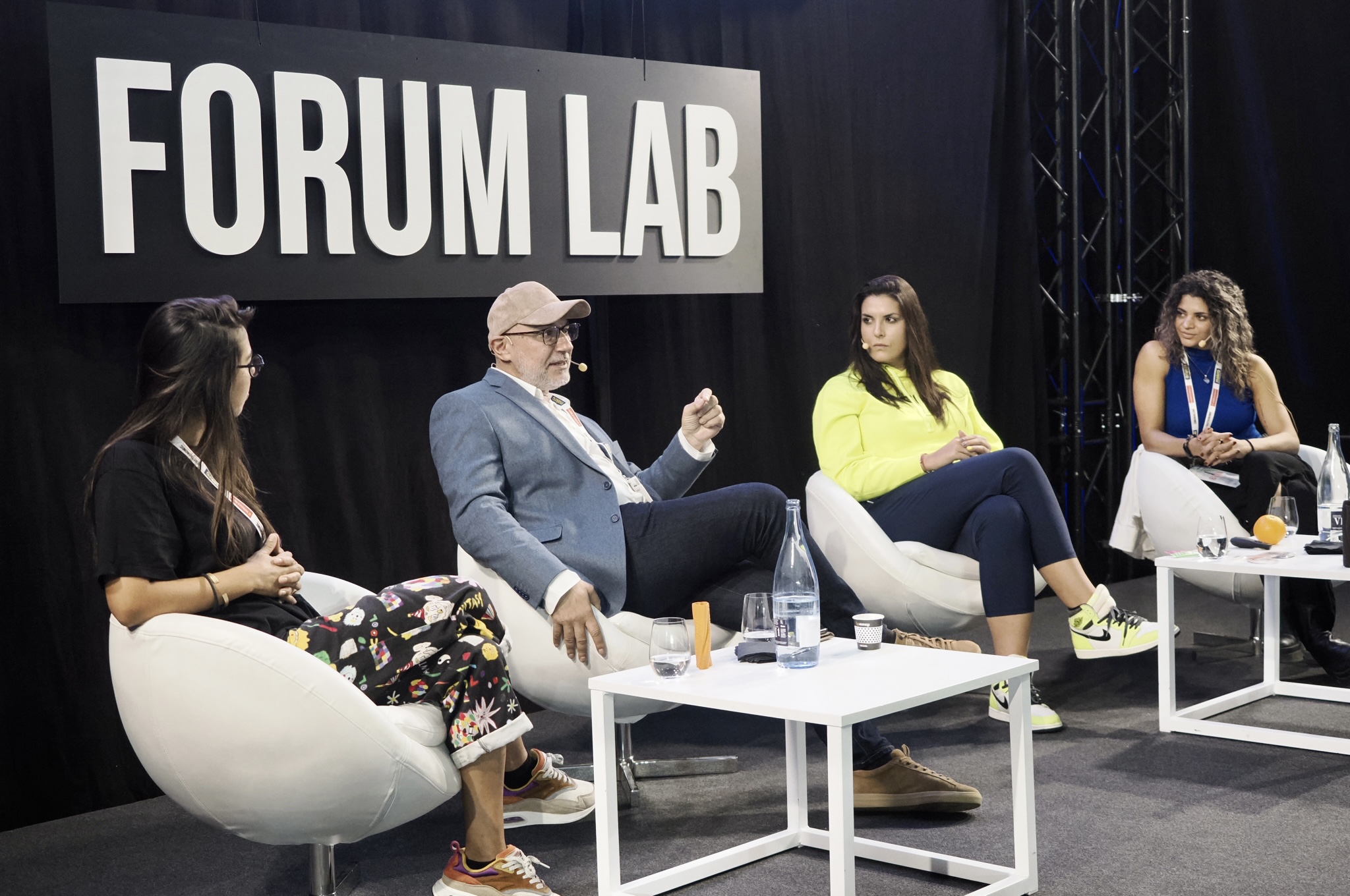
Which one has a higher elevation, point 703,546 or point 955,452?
point 955,452

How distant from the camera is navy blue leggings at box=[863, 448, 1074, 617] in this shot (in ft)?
11.8

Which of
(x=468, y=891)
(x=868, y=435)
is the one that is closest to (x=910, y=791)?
(x=468, y=891)

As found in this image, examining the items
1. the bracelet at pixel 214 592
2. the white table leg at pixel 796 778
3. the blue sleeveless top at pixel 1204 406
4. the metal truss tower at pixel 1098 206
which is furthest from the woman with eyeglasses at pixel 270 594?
the metal truss tower at pixel 1098 206

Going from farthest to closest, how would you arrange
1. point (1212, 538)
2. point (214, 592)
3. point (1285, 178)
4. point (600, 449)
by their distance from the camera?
point (1285, 178), point (1212, 538), point (600, 449), point (214, 592)

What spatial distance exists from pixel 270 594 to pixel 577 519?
2.69 feet

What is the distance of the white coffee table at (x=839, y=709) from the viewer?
7.00 ft

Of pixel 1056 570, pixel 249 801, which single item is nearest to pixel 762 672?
pixel 249 801

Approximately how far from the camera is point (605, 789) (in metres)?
2.41

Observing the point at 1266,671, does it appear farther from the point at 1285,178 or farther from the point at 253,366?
the point at 1285,178

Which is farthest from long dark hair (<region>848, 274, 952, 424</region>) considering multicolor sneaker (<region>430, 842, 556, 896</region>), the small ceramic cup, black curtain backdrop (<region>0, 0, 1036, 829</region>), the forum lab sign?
multicolor sneaker (<region>430, 842, 556, 896</region>)

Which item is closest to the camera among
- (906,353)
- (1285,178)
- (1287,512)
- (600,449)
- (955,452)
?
(600,449)

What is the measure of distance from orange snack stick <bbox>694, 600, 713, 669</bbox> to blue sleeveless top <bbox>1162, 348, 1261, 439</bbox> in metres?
2.63

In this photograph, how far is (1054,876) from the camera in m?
2.56

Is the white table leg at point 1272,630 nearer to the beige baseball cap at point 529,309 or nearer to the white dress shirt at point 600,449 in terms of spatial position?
the white dress shirt at point 600,449
